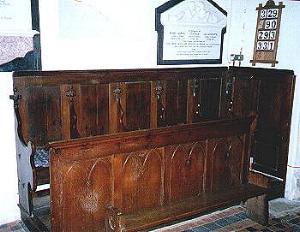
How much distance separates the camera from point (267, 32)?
505cm

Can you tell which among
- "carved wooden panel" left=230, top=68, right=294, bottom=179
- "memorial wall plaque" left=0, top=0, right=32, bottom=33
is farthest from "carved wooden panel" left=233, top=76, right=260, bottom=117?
"memorial wall plaque" left=0, top=0, right=32, bottom=33

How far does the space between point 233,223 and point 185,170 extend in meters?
1.04

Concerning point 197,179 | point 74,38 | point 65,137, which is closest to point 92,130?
point 65,137

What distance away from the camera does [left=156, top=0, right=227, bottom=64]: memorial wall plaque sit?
16.7 feet

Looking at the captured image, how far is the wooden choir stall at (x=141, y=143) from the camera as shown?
3219 mm

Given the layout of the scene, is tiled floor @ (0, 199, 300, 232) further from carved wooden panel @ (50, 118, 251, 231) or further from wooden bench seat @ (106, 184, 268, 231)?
carved wooden panel @ (50, 118, 251, 231)

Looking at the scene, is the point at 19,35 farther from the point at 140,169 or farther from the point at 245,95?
the point at 245,95

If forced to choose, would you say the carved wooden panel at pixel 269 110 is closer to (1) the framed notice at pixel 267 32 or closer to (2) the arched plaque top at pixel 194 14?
(1) the framed notice at pixel 267 32

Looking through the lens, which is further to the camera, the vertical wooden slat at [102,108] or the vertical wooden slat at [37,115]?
the vertical wooden slat at [102,108]

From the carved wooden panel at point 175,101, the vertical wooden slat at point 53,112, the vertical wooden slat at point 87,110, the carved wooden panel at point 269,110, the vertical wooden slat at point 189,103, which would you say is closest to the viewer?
the vertical wooden slat at point 53,112

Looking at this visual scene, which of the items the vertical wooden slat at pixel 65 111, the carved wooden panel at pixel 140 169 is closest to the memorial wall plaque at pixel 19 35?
the vertical wooden slat at pixel 65 111

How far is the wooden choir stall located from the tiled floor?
15cm

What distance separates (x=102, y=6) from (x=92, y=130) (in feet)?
5.22

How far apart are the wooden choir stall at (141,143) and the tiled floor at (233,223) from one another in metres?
0.15
